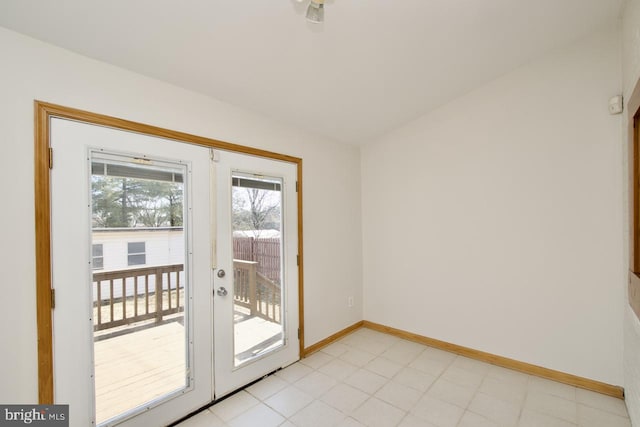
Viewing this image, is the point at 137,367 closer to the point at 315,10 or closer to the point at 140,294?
the point at 140,294

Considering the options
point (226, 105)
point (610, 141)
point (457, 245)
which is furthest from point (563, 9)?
point (226, 105)

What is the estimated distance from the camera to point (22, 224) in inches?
55.6

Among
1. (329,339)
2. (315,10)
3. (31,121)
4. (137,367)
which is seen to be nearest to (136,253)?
(137,367)

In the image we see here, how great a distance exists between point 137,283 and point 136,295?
0.08 meters

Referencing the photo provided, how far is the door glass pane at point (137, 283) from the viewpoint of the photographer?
5.48 ft

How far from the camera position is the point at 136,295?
5.95 ft

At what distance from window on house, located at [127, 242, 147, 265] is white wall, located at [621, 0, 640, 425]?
2955 mm

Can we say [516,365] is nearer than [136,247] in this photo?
No

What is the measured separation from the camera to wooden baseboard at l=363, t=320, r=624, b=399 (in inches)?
88.1

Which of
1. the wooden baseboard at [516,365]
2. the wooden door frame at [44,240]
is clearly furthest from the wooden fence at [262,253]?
the wooden baseboard at [516,365]

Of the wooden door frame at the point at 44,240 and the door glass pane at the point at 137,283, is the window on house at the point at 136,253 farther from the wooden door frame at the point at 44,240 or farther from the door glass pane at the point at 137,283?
the wooden door frame at the point at 44,240

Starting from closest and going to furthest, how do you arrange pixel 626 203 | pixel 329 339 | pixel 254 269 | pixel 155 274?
pixel 155 274 → pixel 626 203 → pixel 254 269 → pixel 329 339

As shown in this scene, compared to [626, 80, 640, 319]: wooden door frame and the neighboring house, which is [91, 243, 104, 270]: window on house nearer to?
the neighboring house

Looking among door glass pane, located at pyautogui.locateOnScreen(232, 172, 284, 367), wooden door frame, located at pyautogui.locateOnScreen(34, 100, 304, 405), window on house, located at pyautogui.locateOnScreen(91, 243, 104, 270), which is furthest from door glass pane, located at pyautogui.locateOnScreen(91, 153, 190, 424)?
door glass pane, located at pyautogui.locateOnScreen(232, 172, 284, 367)
